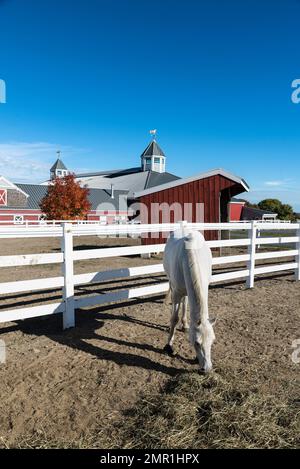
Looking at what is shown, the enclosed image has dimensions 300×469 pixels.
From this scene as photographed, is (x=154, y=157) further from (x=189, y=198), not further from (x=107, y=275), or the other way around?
(x=107, y=275)

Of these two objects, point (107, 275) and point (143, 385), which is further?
point (107, 275)

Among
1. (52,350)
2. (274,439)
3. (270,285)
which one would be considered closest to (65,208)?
(270,285)

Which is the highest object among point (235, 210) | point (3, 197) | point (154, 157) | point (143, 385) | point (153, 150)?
point (153, 150)

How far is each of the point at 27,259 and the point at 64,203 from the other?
3003 centimetres

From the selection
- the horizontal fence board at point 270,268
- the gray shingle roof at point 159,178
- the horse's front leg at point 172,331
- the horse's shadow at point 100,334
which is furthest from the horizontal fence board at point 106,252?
the gray shingle roof at point 159,178

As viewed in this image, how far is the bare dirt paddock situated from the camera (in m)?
2.61

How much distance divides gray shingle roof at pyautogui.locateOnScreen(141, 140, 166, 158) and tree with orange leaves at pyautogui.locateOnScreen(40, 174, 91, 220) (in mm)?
13547

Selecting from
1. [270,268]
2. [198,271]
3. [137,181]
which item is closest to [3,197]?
[137,181]

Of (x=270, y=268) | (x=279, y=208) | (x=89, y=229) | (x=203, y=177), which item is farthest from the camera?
(x=279, y=208)

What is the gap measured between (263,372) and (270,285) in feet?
14.9

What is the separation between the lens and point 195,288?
3.54m

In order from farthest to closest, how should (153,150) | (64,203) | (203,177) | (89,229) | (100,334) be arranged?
(153,150) < (64,203) < (203,177) < (89,229) < (100,334)

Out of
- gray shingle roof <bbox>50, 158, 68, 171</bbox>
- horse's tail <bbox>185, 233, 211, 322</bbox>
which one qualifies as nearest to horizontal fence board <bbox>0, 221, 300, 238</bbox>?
horse's tail <bbox>185, 233, 211, 322</bbox>

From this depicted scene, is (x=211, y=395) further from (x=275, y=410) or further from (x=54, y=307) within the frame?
(x=54, y=307)
